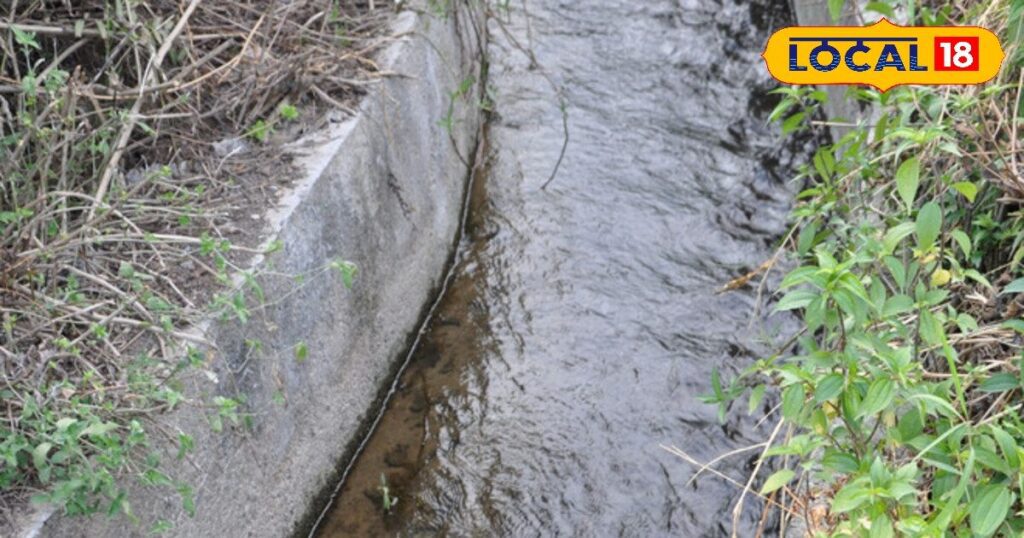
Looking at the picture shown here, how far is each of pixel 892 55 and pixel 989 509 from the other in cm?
153

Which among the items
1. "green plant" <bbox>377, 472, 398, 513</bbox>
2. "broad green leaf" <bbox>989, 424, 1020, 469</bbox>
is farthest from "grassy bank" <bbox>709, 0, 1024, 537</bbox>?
"green plant" <bbox>377, 472, 398, 513</bbox>

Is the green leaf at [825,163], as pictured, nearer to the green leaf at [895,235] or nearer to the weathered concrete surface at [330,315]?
the green leaf at [895,235]

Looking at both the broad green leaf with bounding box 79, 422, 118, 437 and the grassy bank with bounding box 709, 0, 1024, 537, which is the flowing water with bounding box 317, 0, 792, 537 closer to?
the grassy bank with bounding box 709, 0, 1024, 537

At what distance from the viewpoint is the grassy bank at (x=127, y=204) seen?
2.99 m

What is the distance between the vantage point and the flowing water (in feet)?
13.3

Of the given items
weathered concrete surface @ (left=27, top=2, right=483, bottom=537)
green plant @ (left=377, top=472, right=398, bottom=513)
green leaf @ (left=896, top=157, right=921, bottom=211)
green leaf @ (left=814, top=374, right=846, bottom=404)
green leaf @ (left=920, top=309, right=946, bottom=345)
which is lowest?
green plant @ (left=377, top=472, right=398, bottom=513)

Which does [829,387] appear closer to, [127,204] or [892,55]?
[892,55]

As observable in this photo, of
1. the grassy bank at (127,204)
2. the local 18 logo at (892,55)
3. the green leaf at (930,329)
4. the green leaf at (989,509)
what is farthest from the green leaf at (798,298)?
the grassy bank at (127,204)

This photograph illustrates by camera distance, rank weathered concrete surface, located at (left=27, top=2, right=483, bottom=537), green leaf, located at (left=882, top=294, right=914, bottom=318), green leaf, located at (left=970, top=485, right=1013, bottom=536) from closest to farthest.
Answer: green leaf, located at (left=970, top=485, right=1013, bottom=536) → green leaf, located at (left=882, top=294, right=914, bottom=318) → weathered concrete surface, located at (left=27, top=2, right=483, bottom=537)

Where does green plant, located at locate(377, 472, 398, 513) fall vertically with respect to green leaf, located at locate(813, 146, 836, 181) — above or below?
below

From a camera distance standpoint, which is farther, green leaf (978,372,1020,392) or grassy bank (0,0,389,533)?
grassy bank (0,0,389,533)

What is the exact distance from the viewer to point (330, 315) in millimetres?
4094

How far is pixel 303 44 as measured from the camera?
4.86m

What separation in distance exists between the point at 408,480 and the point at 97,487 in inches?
58.0
